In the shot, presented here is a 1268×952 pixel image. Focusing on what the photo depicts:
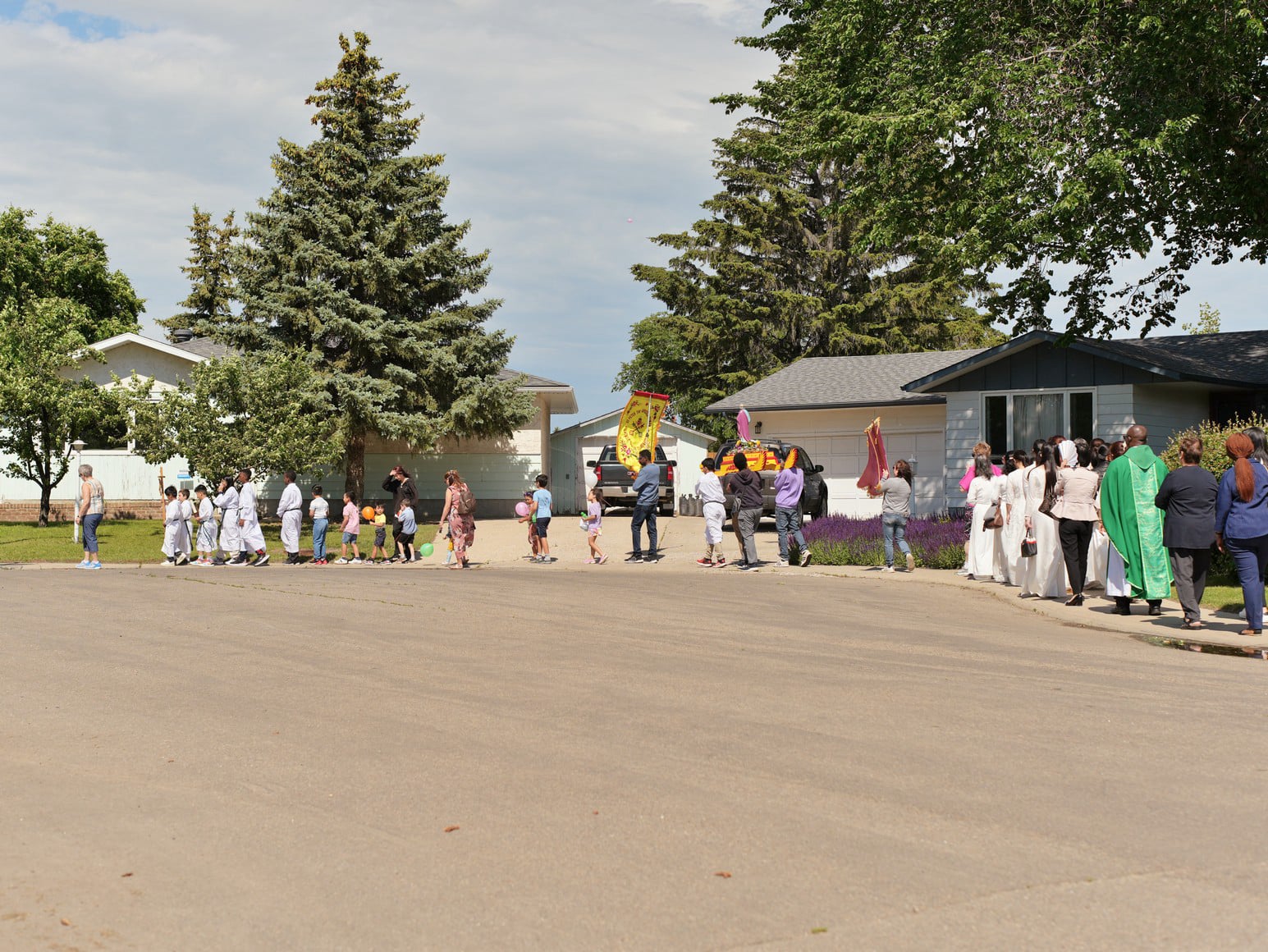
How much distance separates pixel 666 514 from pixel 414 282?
33.8 ft

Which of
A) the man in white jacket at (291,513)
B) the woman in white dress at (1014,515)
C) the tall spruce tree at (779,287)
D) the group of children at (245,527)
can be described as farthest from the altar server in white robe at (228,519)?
the tall spruce tree at (779,287)

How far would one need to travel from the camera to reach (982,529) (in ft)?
57.5

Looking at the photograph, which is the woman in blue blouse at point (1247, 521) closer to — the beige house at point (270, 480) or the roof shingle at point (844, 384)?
the roof shingle at point (844, 384)

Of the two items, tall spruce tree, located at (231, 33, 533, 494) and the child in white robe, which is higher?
tall spruce tree, located at (231, 33, 533, 494)

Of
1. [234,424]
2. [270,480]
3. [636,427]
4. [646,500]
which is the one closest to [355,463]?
[270,480]

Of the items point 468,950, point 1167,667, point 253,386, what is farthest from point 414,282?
point 468,950

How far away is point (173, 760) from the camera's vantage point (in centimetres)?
610

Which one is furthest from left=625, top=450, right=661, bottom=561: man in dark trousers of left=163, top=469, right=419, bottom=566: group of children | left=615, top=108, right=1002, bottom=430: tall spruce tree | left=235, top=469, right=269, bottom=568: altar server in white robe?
left=615, top=108, right=1002, bottom=430: tall spruce tree

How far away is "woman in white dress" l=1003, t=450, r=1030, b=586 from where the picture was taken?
1546 centimetres

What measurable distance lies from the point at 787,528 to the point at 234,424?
14383 mm

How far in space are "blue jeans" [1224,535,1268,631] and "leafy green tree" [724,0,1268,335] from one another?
8.76 metres

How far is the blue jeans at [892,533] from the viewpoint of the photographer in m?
18.8

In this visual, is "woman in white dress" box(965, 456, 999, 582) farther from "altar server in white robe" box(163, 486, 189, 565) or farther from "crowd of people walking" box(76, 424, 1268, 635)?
"altar server in white robe" box(163, 486, 189, 565)

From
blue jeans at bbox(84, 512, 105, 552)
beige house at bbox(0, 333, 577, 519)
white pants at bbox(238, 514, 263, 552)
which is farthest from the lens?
beige house at bbox(0, 333, 577, 519)
